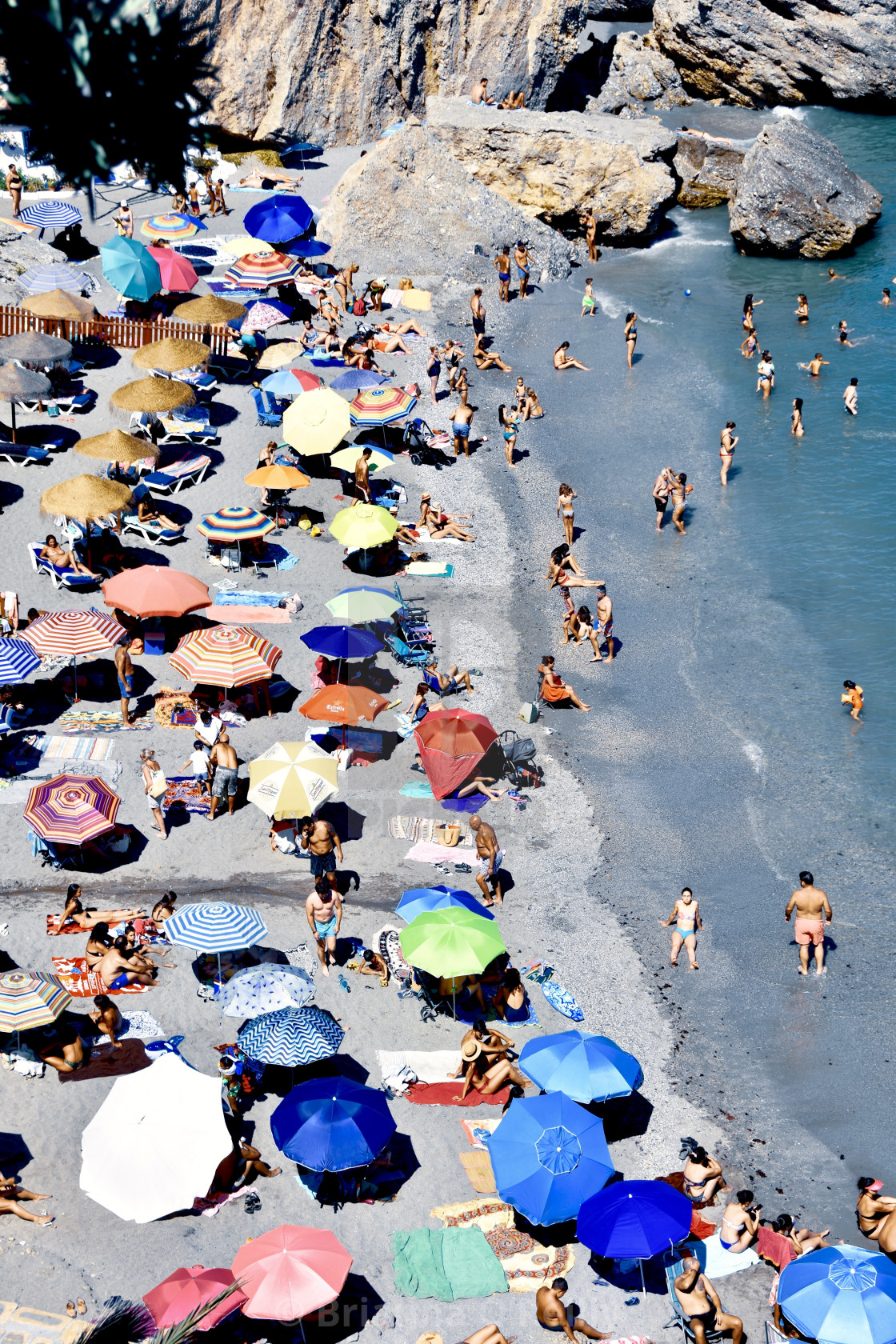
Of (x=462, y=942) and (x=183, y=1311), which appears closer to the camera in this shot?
(x=183, y=1311)

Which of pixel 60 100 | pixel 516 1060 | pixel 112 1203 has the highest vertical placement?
pixel 60 100

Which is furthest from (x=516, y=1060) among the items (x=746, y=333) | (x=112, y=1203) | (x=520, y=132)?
(x=520, y=132)

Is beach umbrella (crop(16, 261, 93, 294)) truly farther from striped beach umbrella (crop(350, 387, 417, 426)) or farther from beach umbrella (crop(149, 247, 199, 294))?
striped beach umbrella (crop(350, 387, 417, 426))

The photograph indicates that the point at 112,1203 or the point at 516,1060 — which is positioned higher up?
the point at 112,1203

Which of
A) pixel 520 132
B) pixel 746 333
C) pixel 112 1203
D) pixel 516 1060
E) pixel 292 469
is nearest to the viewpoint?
pixel 112 1203

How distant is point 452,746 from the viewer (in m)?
18.6

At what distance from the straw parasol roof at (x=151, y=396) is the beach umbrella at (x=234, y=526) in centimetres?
327

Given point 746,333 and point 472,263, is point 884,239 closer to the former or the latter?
point 746,333

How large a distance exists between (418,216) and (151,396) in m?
14.6

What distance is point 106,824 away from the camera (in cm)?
1652

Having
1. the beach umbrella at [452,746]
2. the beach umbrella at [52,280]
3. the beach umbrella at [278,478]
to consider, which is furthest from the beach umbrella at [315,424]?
the beach umbrella at [452,746]

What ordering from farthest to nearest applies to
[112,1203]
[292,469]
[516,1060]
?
[292,469] → [516,1060] → [112,1203]

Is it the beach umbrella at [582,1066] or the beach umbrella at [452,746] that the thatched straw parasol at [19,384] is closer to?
the beach umbrella at [452,746]

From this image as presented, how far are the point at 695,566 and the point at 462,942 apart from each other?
12680 millimetres
